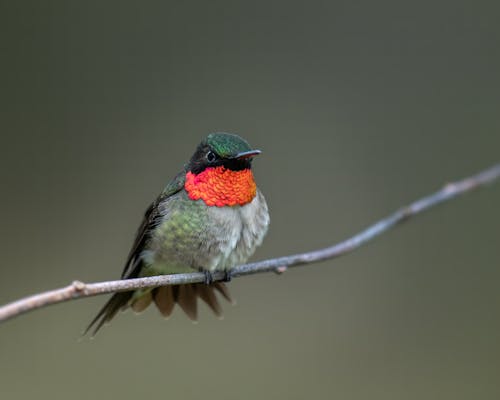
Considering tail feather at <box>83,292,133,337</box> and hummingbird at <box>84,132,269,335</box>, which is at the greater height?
hummingbird at <box>84,132,269,335</box>

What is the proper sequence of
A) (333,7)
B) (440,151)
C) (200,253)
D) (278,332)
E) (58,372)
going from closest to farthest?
(200,253) → (58,372) → (278,332) → (440,151) → (333,7)

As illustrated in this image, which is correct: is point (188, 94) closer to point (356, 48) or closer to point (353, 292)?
point (356, 48)

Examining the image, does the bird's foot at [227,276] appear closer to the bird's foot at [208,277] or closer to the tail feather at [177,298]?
the bird's foot at [208,277]

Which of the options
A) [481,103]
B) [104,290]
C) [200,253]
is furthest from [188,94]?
[104,290]

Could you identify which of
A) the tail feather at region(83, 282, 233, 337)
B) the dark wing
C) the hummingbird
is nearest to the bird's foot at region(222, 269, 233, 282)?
the hummingbird

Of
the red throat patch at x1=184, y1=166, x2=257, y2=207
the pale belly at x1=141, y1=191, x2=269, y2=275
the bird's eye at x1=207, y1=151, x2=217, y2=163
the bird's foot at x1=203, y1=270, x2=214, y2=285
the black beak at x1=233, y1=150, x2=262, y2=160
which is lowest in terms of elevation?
the bird's foot at x1=203, y1=270, x2=214, y2=285

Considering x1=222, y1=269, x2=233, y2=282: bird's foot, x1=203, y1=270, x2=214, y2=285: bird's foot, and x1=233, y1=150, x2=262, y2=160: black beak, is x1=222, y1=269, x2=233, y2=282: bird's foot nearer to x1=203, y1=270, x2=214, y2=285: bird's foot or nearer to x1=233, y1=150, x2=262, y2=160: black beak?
x1=203, y1=270, x2=214, y2=285: bird's foot

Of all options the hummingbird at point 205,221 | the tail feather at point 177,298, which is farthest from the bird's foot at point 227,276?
the tail feather at point 177,298
